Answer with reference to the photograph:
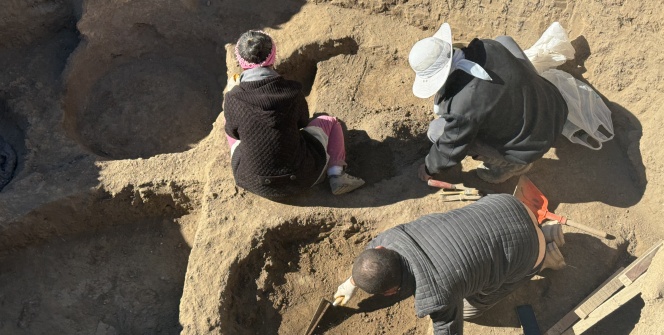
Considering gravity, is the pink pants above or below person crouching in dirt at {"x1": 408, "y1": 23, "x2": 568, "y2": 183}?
below

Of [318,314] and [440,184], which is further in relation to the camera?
[440,184]

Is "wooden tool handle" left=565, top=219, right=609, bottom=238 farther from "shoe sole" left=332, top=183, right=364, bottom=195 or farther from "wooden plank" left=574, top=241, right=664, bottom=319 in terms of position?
"shoe sole" left=332, top=183, right=364, bottom=195

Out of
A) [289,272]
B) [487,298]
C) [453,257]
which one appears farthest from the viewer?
[289,272]

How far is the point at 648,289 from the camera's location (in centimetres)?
365

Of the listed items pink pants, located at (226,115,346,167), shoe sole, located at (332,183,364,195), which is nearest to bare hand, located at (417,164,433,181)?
shoe sole, located at (332,183,364,195)

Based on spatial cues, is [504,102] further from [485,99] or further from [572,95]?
[572,95]

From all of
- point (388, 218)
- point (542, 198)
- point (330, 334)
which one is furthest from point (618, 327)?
point (330, 334)

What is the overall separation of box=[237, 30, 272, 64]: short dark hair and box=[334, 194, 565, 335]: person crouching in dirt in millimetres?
1477

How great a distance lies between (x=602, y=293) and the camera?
3.90 m

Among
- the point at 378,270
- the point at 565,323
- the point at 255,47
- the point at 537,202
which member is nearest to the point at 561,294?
the point at 565,323

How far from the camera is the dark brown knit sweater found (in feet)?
11.3

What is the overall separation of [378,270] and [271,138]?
3.81ft

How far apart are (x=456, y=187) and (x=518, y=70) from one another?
1.08 meters

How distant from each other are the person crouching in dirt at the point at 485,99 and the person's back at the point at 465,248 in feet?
1.67
